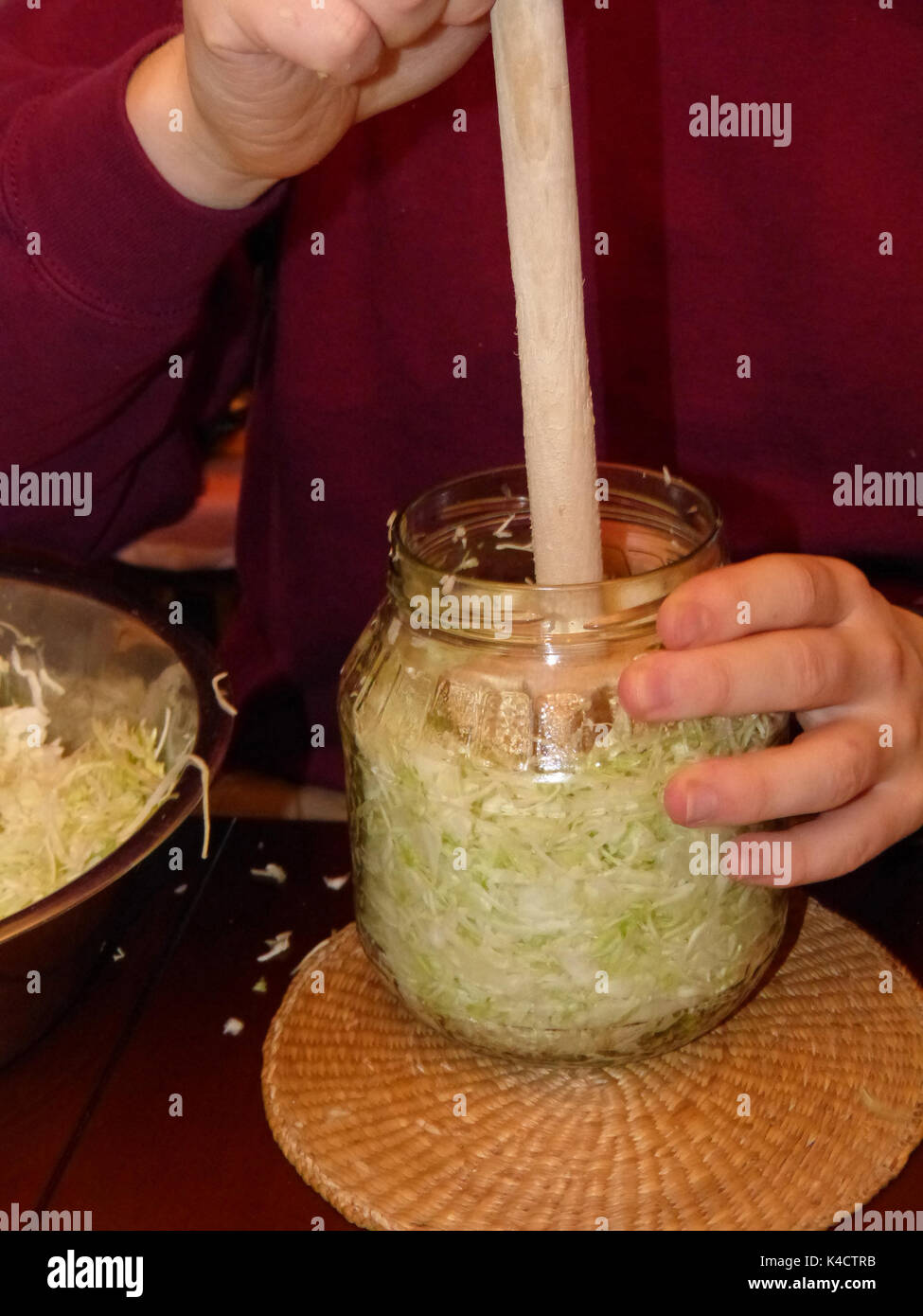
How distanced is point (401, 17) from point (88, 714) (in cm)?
56

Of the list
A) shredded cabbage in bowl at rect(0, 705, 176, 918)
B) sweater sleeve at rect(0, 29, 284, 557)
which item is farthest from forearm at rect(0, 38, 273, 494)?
shredded cabbage in bowl at rect(0, 705, 176, 918)

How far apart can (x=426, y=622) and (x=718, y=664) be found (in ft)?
0.53

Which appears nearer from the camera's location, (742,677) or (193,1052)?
(742,677)

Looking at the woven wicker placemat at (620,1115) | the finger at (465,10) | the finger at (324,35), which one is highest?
the finger at (465,10)

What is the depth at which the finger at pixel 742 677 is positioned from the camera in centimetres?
69

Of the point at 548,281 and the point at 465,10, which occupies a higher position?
the point at 465,10

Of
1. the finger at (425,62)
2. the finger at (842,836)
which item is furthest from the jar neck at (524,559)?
the finger at (425,62)

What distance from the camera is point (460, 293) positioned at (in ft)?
3.94

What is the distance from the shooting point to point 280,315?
1283 millimetres

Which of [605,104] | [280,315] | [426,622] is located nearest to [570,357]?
[426,622]

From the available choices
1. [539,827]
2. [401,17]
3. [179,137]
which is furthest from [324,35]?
[539,827]

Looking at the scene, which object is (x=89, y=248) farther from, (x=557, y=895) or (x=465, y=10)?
(x=557, y=895)

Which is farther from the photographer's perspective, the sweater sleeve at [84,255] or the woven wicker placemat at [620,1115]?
the sweater sleeve at [84,255]

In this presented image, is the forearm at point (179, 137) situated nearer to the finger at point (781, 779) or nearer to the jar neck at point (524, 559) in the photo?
the jar neck at point (524, 559)
